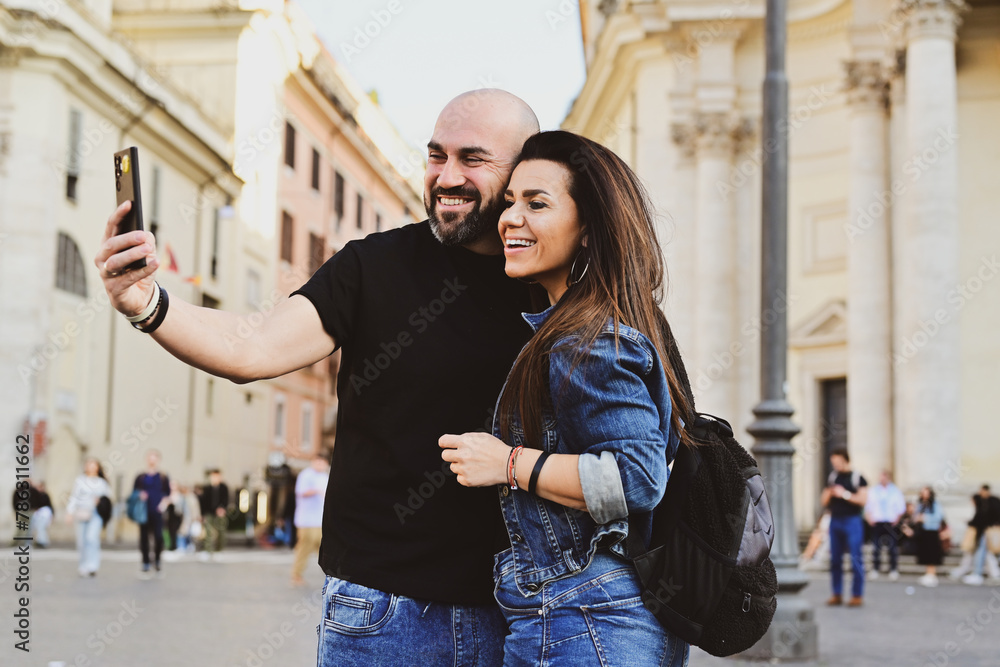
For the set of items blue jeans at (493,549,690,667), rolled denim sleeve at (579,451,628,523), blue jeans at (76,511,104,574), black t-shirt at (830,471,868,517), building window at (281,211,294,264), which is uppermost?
building window at (281,211,294,264)

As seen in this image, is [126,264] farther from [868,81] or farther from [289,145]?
[289,145]

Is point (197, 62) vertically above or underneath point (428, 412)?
above

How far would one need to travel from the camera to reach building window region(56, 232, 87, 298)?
86.8ft

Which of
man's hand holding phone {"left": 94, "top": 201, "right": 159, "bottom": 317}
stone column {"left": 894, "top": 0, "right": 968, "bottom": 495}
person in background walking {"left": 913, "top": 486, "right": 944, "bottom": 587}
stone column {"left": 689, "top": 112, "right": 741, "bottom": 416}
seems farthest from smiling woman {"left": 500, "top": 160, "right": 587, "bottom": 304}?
stone column {"left": 689, "top": 112, "right": 741, "bottom": 416}

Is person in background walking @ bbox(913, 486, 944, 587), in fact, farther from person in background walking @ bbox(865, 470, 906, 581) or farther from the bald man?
the bald man

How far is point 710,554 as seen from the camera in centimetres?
234

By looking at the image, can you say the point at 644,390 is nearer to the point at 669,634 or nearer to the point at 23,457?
the point at 669,634

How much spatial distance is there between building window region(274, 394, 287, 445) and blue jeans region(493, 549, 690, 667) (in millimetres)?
38753

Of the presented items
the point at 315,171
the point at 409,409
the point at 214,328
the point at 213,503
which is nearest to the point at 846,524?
the point at 409,409

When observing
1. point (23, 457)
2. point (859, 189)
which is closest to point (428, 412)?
point (23, 457)

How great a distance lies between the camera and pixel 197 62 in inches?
1416

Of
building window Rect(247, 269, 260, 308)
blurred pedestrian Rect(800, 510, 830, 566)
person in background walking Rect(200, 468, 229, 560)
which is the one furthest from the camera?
building window Rect(247, 269, 260, 308)

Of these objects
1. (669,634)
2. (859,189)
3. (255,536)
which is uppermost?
(859,189)

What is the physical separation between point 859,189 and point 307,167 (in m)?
24.0
